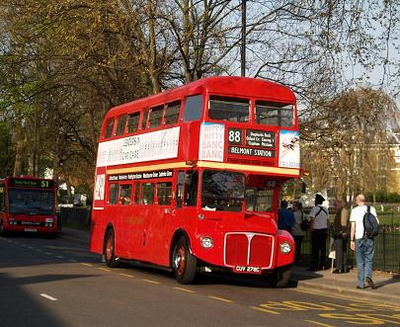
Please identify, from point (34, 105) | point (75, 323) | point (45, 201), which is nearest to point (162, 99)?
point (75, 323)

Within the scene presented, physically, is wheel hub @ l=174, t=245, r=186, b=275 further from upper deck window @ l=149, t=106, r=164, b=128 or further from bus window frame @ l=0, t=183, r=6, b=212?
bus window frame @ l=0, t=183, r=6, b=212

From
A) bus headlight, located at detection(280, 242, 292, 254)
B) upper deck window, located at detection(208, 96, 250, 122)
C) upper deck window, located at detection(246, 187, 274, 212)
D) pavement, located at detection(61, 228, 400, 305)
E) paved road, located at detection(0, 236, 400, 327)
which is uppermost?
upper deck window, located at detection(208, 96, 250, 122)

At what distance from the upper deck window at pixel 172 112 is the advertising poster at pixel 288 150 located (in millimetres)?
2517

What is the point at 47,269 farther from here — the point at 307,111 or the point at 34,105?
the point at 34,105

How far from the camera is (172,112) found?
704 inches

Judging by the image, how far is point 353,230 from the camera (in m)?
15.7

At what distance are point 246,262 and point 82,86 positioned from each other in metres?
18.2

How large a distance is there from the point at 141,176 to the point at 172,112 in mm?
2231

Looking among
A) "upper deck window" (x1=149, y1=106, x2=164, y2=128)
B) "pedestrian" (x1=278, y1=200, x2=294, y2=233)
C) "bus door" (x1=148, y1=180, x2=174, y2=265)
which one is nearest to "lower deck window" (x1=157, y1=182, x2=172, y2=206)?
"bus door" (x1=148, y1=180, x2=174, y2=265)

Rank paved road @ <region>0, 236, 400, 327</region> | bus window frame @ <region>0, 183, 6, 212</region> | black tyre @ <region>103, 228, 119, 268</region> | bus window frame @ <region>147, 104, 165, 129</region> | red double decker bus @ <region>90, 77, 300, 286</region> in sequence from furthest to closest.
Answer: bus window frame @ <region>0, 183, 6, 212</region>
black tyre @ <region>103, 228, 119, 268</region>
bus window frame @ <region>147, 104, 165, 129</region>
red double decker bus @ <region>90, 77, 300, 286</region>
paved road @ <region>0, 236, 400, 327</region>

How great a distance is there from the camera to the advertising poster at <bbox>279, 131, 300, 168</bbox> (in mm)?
16609

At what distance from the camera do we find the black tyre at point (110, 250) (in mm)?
20922

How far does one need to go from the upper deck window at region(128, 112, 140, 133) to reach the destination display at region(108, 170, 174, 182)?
4.10 ft

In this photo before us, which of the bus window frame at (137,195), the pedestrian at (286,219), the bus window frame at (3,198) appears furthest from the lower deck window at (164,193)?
the bus window frame at (3,198)
